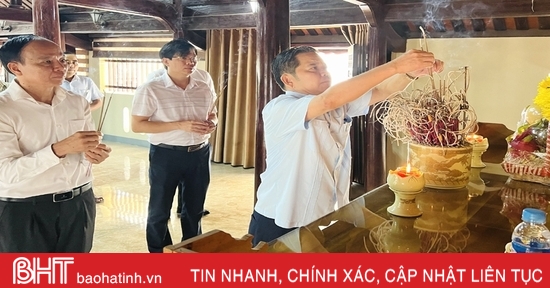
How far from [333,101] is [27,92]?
1016mm

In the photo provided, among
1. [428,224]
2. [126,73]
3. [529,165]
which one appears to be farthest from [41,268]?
[126,73]

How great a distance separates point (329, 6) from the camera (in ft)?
14.1

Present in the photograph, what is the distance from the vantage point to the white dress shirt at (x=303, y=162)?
1.43 m

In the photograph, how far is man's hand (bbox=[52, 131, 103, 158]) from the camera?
152 cm

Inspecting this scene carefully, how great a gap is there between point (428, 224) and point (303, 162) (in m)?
0.43

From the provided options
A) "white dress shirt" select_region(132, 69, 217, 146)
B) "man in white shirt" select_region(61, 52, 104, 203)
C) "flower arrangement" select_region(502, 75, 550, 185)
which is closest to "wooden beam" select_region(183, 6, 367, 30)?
"man in white shirt" select_region(61, 52, 104, 203)

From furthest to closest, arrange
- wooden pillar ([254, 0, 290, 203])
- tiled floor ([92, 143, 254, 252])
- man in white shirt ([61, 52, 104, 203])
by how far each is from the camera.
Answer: man in white shirt ([61, 52, 104, 203]) < tiled floor ([92, 143, 254, 252]) < wooden pillar ([254, 0, 290, 203])

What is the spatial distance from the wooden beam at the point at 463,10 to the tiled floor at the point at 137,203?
1988 millimetres

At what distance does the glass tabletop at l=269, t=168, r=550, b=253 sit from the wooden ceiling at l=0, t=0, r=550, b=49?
2321 mm

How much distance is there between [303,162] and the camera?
1.45 m

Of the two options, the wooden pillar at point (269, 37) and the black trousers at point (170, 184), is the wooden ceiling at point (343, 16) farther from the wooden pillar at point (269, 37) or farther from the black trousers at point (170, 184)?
the black trousers at point (170, 184)

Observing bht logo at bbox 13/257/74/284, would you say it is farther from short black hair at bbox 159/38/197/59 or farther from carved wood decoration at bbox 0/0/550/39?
carved wood decoration at bbox 0/0/550/39

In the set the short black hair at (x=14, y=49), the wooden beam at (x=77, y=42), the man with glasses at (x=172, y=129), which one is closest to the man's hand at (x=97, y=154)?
the short black hair at (x=14, y=49)

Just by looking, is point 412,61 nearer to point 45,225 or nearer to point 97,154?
point 97,154
